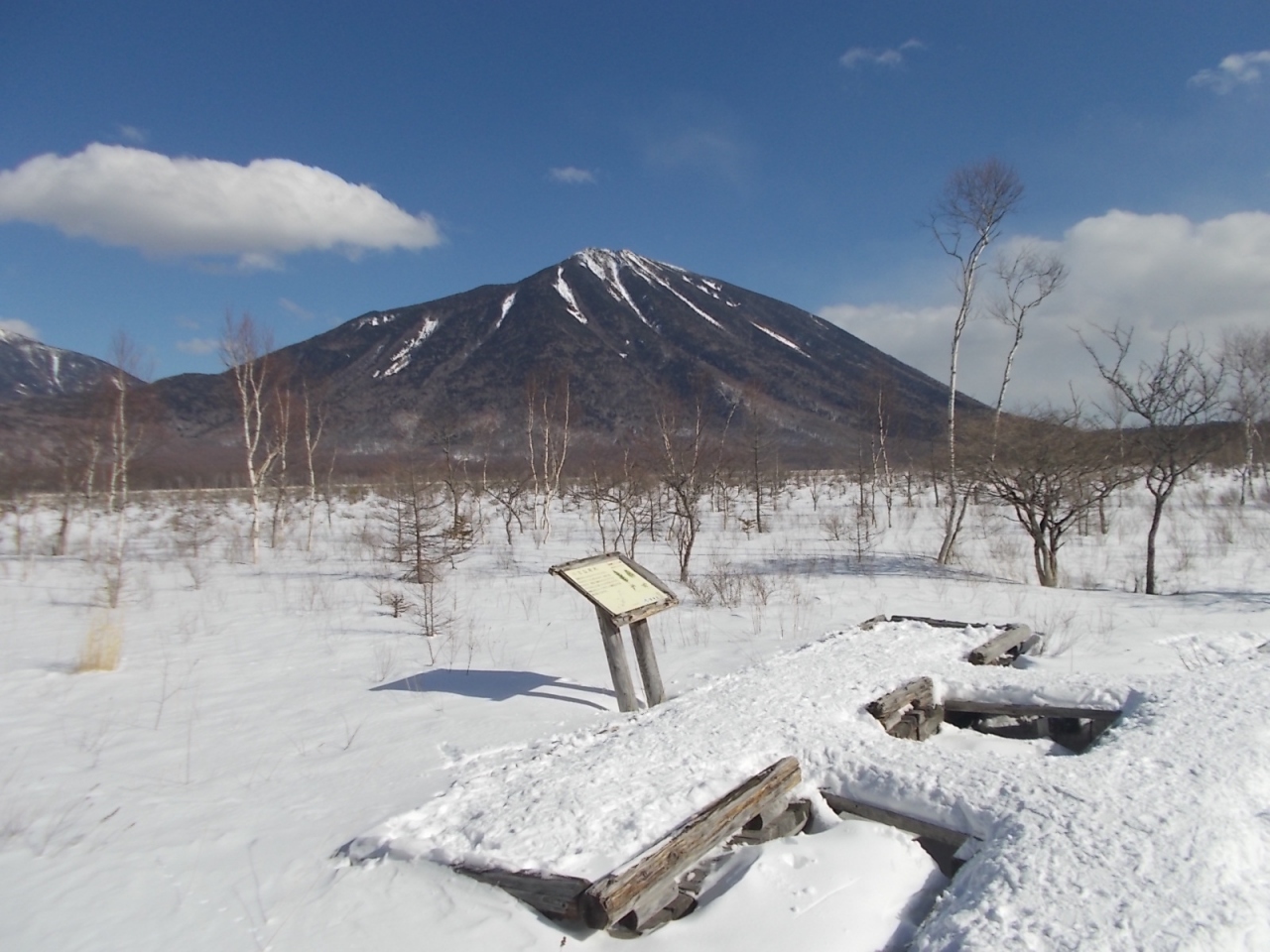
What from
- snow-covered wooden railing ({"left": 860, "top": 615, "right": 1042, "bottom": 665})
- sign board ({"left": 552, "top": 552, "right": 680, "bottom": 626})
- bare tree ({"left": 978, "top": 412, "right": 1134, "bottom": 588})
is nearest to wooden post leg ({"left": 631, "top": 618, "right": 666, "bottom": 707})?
sign board ({"left": 552, "top": 552, "right": 680, "bottom": 626})

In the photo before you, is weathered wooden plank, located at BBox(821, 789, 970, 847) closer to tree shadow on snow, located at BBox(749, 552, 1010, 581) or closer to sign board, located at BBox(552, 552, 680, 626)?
sign board, located at BBox(552, 552, 680, 626)

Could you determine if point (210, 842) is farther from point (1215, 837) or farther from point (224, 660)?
point (224, 660)

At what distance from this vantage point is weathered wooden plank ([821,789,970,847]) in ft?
11.9

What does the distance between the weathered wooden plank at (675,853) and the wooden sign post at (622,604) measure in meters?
1.91

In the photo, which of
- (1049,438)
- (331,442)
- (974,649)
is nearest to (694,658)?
(974,649)

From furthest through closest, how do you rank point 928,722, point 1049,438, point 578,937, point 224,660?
point 1049,438 < point 224,660 < point 928,722 < point 578,937

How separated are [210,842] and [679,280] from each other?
6554 inches

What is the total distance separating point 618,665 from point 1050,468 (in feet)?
35.3

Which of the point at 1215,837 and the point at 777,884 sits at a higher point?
the point at 1215,837

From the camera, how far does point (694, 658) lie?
7816mm

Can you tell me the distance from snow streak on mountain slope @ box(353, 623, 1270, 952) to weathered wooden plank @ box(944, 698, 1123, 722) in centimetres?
7

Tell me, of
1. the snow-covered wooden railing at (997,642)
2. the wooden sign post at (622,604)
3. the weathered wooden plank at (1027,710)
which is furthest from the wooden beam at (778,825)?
the snow-covered wooden railing at (997,642)

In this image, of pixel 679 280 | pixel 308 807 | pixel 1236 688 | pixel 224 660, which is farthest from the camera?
pixel 679 280

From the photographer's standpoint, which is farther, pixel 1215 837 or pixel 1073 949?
pixel 1215 837
